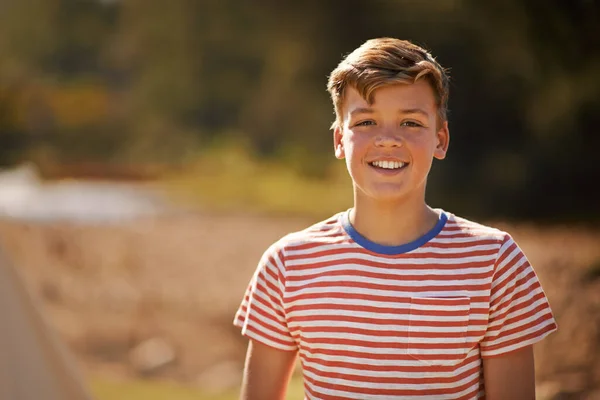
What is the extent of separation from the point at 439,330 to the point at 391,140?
1.14 feet

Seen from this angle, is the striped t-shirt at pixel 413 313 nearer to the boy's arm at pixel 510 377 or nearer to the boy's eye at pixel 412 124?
the boy's arm at pixel 510 377

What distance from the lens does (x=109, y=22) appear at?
476 inches

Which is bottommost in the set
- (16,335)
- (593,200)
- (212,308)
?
(212,308)

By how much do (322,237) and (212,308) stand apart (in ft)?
20.1

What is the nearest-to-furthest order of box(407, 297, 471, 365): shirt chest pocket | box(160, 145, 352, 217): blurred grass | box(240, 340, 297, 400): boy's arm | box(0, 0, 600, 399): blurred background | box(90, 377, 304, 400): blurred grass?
box(407, 297, 471, 365): shirt chest pocket → box(240, 340, 297, 400): boy's arm → box(90, 377, 304, 400): blurred grass → box(0, 0, 600, 399): blurred background → box(160, 145, 352, 217): blurred grass

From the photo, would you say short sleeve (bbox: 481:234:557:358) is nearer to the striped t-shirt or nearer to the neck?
the striped t-shirt

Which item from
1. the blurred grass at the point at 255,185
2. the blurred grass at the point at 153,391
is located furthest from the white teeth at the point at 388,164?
the blurred grass at the point at 255,185

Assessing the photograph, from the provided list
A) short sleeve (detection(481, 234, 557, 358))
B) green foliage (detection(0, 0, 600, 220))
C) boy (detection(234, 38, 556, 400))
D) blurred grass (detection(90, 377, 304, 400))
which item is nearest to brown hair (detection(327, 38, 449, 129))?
boy (detection(234, 38, 556, 400))

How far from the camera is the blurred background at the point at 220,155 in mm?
6672

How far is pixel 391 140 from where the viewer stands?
5.03 ft

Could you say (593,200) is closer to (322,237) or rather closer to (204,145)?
(204,145)

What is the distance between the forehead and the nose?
0.16ft

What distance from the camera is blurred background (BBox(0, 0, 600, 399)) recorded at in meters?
6.67

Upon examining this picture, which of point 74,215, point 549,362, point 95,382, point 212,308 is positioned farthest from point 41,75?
point 549,362
